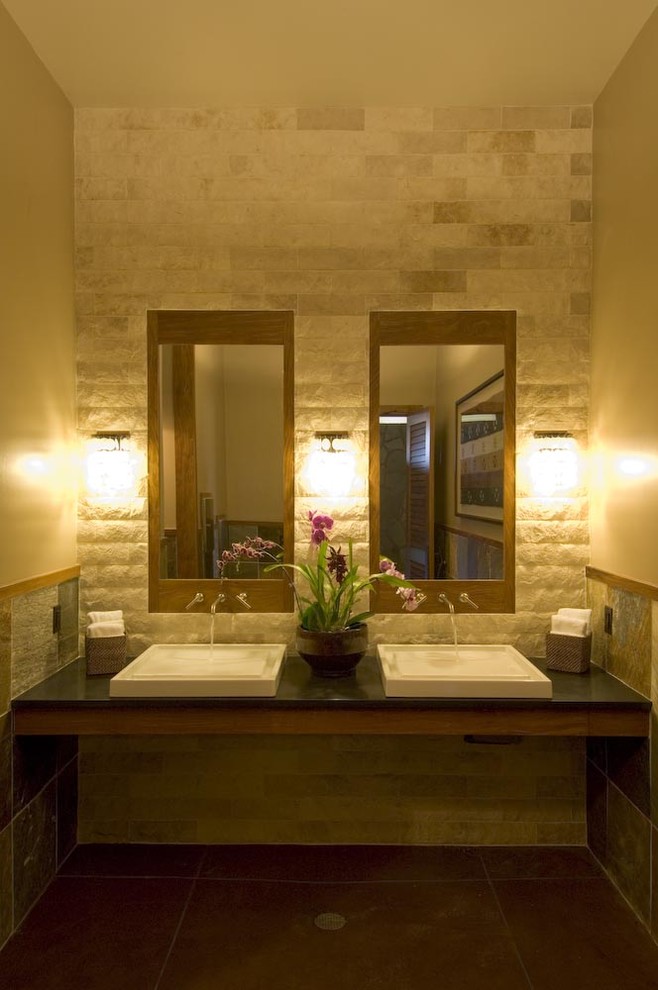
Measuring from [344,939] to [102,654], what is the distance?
133cm

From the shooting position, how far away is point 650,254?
2279 millimetres

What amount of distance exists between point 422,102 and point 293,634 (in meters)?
2.33

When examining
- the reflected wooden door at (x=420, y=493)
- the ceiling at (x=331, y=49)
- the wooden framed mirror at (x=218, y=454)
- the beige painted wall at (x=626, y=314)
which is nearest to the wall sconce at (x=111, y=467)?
the wooden framed mirror at (x=218, y=454)

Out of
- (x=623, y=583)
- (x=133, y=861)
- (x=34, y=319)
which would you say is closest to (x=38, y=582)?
(x=34, y=319)

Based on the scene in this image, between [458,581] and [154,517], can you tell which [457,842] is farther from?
[154,517]

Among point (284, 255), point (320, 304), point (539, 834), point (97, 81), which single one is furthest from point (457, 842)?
point (97, 81)

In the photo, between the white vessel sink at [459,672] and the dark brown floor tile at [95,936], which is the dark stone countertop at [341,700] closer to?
the white vessel sink at [459,672]

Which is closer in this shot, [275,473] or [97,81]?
[97,81]

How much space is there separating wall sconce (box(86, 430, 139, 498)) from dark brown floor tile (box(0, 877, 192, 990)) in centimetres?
154

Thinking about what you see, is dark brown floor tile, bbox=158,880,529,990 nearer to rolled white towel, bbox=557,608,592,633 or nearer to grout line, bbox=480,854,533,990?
grout line, bbox=480,854,533,990

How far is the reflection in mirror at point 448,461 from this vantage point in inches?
110

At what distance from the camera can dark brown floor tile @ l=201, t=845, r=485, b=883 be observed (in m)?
2.55

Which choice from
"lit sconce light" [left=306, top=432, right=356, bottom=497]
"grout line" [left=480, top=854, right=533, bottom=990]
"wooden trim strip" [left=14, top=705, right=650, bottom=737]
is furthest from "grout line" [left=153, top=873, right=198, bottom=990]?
"lit sconce light" [left=306, top=432, right=356, bottom=497]

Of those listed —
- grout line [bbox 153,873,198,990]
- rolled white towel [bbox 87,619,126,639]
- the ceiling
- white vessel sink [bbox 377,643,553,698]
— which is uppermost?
the ceiling
